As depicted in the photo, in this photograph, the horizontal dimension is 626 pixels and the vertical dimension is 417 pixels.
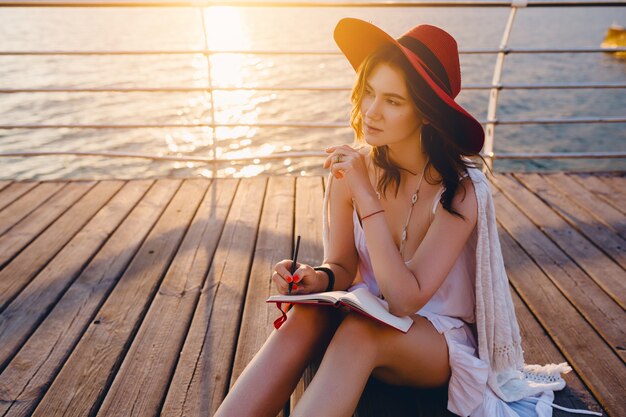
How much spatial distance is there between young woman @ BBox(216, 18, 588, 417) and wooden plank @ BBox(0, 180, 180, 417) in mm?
792

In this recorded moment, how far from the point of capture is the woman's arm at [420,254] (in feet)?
4.74

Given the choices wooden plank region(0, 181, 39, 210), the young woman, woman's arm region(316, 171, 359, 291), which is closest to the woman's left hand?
the young woman

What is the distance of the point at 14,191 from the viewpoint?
3.34 metres

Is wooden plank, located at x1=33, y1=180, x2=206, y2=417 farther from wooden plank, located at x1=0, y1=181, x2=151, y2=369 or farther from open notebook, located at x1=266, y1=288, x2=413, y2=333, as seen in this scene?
open notebook, located at x1=266, y1=288, x2=413, y2=333

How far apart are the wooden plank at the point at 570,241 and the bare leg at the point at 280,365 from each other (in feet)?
4.69

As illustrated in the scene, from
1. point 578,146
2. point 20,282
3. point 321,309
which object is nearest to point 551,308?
point 321,309

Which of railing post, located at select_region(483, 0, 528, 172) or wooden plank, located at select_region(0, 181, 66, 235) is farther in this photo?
railing post, located at select_region(483, 0, 528, 172)

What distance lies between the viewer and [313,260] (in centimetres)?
251

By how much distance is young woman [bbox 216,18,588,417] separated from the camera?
1.39m

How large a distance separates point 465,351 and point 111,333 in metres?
1.29

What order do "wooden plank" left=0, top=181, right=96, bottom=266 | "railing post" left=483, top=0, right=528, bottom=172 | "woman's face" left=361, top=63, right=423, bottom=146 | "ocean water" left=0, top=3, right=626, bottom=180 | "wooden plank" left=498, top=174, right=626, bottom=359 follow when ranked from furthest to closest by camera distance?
"ocean water" left=0, top=3, right=626, bottom=180, "railing post" left=483, top=0, right=528, bottom=172, "wooden plank" left=0, top=181, right=96, bottom=266, "wooden plank" left=498, top=174, right=626, bottom=359, "woman's face" left=361, top=63, right=423, bottom=146

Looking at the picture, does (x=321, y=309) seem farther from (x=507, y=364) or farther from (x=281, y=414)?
(x=507, y=364)

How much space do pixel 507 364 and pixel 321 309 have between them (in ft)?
1.90

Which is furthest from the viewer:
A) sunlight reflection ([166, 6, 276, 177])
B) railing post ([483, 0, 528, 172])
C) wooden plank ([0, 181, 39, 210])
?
sunlight reflection ([166, 6, 276, 177])
